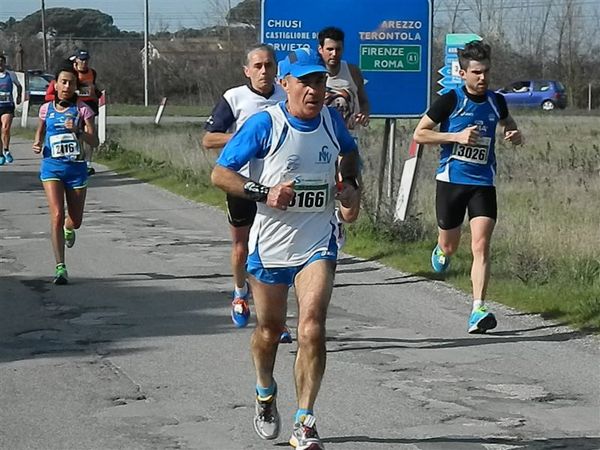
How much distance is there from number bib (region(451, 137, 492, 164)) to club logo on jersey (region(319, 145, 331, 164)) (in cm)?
336

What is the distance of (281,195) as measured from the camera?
610cm

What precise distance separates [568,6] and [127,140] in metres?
46.8

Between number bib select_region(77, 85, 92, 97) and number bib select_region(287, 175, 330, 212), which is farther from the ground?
number bib select_region(77, 85, 92, 97)

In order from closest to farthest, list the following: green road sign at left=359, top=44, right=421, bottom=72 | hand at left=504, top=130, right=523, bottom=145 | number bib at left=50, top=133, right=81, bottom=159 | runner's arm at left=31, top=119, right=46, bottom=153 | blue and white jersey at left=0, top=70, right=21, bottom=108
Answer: hand at left=504, top=130, right=523, bottom=145, number bib at left=50, top=133, right=81, bottom=159, runner's arm at left=31, top=119, right=46, bottom=153, green road sign at left=359, top=44, right=421, bottom=72, blue and white jersey at left=0, top=70, right=21, bottom=108

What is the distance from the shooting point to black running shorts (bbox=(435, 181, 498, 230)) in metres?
9.58

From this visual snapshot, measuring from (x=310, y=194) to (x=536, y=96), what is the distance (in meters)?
53.9

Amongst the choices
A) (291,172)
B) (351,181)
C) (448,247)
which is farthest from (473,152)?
(291,172)

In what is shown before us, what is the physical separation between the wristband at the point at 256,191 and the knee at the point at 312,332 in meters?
0.64

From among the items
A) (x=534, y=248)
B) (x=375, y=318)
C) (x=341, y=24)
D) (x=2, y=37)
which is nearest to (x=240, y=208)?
(x=375, y=318)

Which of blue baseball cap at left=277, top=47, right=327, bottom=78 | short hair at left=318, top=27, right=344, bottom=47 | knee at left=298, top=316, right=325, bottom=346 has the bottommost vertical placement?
knee at left=298, top=316, right=325, bottom=346

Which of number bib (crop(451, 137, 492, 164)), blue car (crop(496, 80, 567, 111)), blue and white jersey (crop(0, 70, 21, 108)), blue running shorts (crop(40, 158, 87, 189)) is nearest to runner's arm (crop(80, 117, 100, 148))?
blue running shorts (crop(40, 158, 87, 189))

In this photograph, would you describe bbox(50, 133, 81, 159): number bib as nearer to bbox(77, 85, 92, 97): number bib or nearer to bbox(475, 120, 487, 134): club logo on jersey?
bbox(475, 120, 487, 134): club logo on jersey

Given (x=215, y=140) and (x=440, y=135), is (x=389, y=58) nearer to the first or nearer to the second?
(x=440, y=135)

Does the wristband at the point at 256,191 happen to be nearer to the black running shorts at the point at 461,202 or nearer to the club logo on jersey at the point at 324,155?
the club logo on jersey at the point at 324,155
